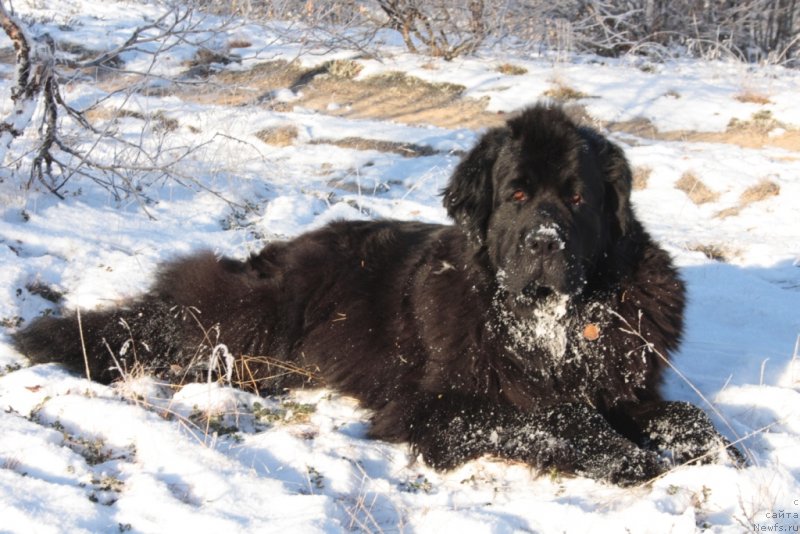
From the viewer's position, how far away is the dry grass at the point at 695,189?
8.07 meters

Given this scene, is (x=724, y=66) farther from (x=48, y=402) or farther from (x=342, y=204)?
(x=48, y=402)

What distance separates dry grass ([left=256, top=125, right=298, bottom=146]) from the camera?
9.67 m

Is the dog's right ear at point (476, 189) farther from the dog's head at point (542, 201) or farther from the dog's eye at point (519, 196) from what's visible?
the dog's eye at point (519, 196)

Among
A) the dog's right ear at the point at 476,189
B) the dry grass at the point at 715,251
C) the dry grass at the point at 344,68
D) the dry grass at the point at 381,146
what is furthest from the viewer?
the dry grass at the point at 344,68

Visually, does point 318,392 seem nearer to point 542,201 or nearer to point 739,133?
point 542,201

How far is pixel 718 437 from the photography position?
3162 mm

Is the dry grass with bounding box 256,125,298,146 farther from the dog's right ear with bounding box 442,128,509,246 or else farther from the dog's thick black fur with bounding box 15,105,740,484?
the dog's right ear with bounding box 442,128,509,246

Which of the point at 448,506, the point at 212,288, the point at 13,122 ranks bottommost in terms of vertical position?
the point at 448,506

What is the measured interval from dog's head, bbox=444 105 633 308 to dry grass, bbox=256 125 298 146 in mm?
6196

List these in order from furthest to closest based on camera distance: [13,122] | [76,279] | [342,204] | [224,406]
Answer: [342,204] → [13,122] → [76,279] → [224,406]

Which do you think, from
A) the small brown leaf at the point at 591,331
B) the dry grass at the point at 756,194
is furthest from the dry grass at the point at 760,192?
the small brown leaf at the point at 591,331

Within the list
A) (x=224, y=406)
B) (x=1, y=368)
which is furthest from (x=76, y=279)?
(x=224, y=406)

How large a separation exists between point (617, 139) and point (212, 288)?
6983 mm

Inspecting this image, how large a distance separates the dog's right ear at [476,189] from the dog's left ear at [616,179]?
17.6 inches
